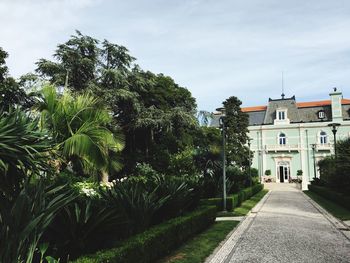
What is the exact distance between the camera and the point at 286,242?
Result: 7453 millimetres

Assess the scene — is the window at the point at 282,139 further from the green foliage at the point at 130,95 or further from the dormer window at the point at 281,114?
the green foliage at the point at 130,95

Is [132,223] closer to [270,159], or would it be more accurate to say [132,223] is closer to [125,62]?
[125,62]

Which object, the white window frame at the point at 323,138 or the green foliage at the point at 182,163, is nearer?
the green foliage at the point at 182,163

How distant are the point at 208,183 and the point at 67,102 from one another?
7832mm

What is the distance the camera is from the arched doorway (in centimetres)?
4722

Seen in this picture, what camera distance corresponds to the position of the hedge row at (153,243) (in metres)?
4.17

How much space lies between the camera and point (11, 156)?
383 centimetres

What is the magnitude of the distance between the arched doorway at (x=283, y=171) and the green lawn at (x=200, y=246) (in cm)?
4033

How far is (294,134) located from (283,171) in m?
5.49

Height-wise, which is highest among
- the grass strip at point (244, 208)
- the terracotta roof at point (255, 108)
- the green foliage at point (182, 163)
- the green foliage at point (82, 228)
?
the terracotta roof at point (255, 108)

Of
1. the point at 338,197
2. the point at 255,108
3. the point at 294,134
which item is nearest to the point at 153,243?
the point at 338,197

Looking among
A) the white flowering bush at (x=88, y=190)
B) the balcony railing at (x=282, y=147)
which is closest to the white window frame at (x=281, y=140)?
the balcony railing at (x=282, y=147)

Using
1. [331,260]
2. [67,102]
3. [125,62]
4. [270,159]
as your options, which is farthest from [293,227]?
[270,159]

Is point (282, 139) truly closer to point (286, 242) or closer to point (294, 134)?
point (294, 134)
